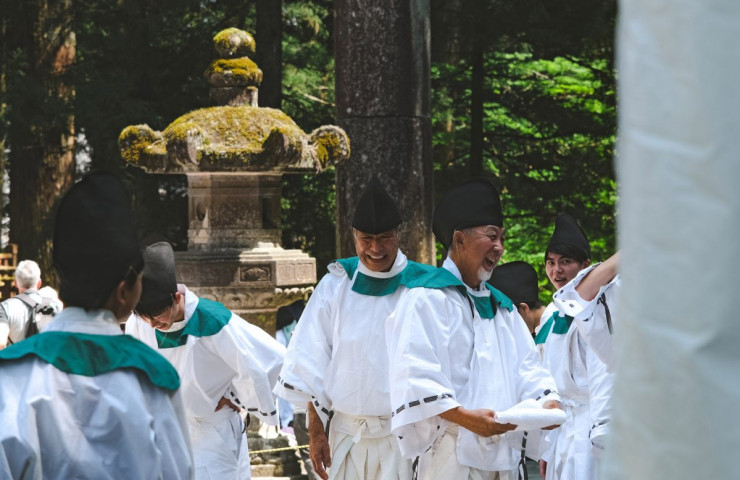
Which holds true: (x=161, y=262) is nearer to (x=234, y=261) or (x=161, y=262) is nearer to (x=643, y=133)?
(x=234, y=261)

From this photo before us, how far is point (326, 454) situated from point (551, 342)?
1.63m

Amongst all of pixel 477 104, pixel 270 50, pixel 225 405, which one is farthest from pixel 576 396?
pixel 270 50

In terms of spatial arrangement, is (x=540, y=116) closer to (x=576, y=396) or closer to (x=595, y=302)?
(x=576, y=396)

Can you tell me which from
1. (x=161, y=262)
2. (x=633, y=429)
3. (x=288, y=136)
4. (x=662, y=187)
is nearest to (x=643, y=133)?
(x=662, y=187)

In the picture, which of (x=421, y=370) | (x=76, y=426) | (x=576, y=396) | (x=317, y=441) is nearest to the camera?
(x=76, y=426)

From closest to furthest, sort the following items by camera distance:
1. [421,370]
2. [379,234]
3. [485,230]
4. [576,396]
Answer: [421,370]
[485,230]
[379,234]
[576,396]

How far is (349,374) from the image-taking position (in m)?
6.64

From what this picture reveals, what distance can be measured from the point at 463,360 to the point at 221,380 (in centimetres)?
205

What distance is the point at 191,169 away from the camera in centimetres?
1055

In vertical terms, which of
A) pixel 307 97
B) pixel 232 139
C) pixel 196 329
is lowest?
pixel 196 329

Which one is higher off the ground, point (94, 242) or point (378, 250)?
point (94, 242)

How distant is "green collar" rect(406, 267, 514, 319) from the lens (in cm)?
550

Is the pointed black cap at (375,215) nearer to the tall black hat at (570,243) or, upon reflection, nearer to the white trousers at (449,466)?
the tall black hat at (570,243)

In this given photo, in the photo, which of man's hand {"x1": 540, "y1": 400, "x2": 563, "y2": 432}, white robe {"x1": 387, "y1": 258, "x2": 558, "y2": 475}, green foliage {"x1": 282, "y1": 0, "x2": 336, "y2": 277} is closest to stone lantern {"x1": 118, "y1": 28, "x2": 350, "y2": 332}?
white robe {"x1": 387, "y1": 258, "x2": 558, "y2": 475}
